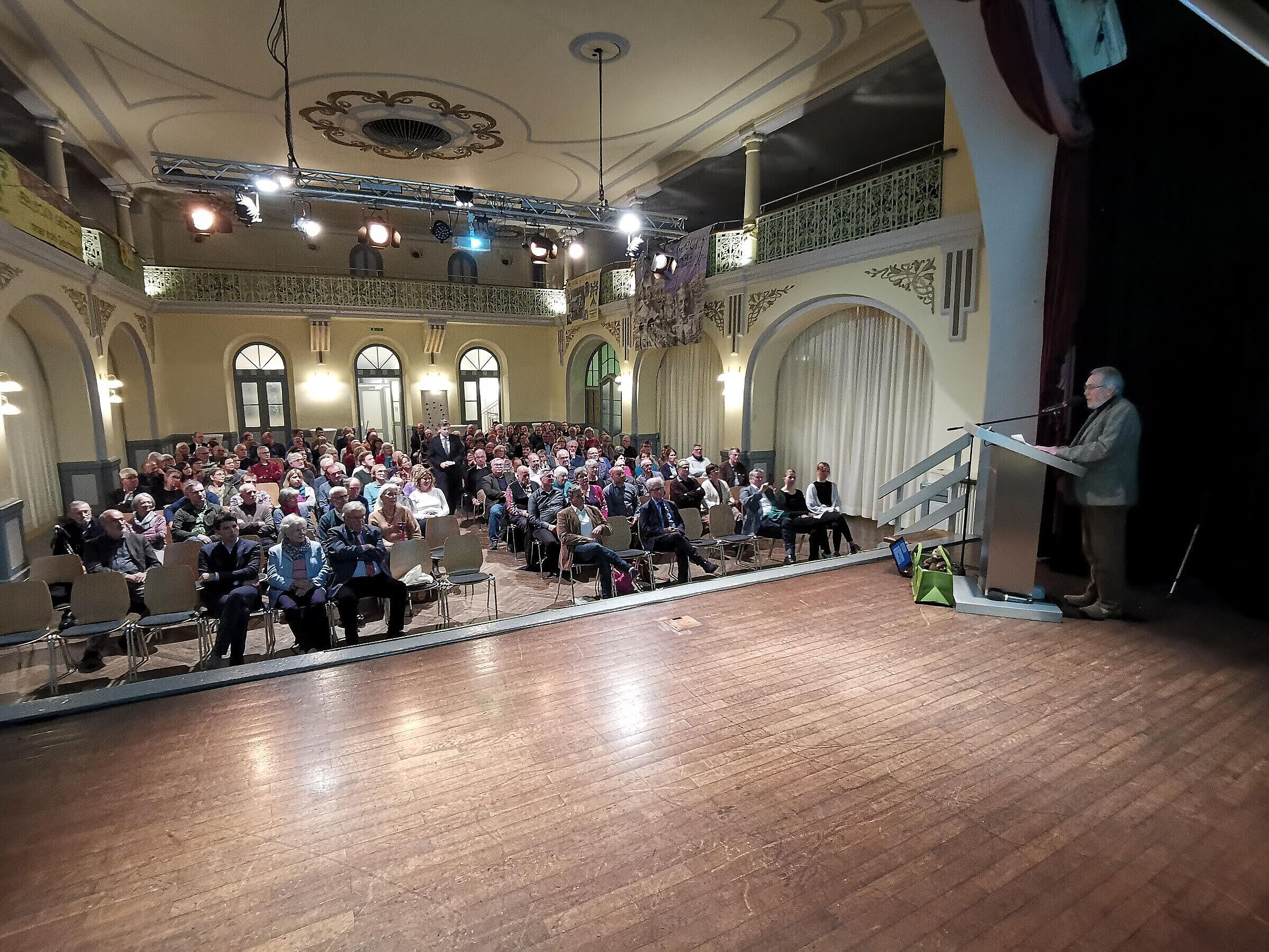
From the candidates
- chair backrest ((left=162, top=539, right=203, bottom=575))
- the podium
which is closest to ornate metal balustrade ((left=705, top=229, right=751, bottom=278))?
the podium

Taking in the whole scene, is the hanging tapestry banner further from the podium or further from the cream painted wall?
the podium

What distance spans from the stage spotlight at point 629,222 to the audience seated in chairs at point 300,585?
6.41 meters

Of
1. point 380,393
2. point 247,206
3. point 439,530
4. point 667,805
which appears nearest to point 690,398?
point 439,530

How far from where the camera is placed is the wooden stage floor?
1867 mm

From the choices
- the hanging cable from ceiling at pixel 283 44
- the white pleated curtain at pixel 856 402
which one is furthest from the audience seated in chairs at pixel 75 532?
the white pleated curtain at pixel 856 402

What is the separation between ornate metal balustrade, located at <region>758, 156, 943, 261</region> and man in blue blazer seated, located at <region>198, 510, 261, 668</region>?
7.10 m

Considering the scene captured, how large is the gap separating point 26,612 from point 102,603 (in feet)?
1.18

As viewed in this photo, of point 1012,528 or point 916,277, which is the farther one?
point 916,277

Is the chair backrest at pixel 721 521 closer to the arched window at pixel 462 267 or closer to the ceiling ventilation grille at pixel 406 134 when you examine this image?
the ceiling ventilation grille at pixel 406 134

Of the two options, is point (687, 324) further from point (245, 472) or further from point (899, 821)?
point (899, 821)

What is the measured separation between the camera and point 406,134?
9953mm

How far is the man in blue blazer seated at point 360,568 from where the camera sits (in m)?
4.65

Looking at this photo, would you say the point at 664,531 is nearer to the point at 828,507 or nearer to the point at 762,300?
the point at 828,507

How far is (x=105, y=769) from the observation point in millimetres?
2555
